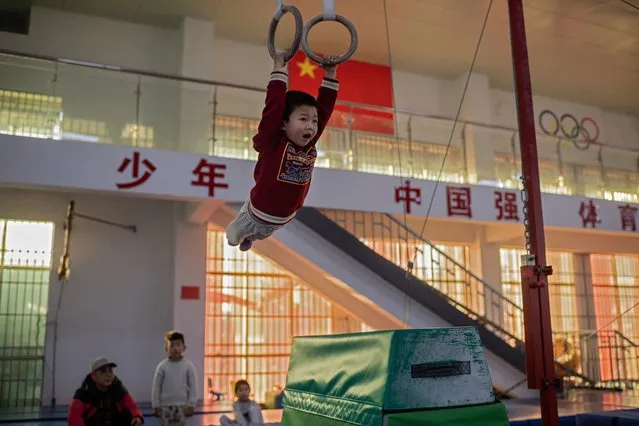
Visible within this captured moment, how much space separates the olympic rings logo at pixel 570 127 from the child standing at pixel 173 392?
7233 millimetres

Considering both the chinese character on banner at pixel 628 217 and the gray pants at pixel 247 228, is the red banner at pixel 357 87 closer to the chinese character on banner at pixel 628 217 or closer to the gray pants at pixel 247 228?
the chinese character on banner at pixel 628 217

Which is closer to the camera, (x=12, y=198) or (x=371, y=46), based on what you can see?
(x=12, y=198)

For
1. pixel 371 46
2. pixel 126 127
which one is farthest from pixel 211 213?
pixel 371 46

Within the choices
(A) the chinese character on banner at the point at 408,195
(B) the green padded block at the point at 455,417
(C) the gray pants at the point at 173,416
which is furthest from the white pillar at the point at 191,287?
(B) the green padded block at the point at 455,417

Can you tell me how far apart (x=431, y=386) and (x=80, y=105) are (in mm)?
5360

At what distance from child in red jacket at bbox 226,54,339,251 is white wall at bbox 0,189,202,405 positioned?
5.15m

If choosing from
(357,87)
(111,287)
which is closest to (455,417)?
(111,287)

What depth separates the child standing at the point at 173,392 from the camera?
14.7 feet

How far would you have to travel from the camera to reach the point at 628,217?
8695 mm

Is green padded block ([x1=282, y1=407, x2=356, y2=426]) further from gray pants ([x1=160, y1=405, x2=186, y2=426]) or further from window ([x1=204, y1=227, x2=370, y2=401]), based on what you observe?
window ([x1=204, y1=227, x2=370, y2=401])

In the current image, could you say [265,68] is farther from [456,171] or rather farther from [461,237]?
[461,237]

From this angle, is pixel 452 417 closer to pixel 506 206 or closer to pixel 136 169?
pixel 136 169

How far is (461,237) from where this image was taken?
32.6 ft

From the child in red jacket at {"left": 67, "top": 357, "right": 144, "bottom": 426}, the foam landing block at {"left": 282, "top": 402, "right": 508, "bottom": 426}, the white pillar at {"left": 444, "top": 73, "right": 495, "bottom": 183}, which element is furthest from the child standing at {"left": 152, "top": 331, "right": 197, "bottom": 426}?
the white pillar at {"left": 444, "top": 73, "right": 495, "bottom": 183}
